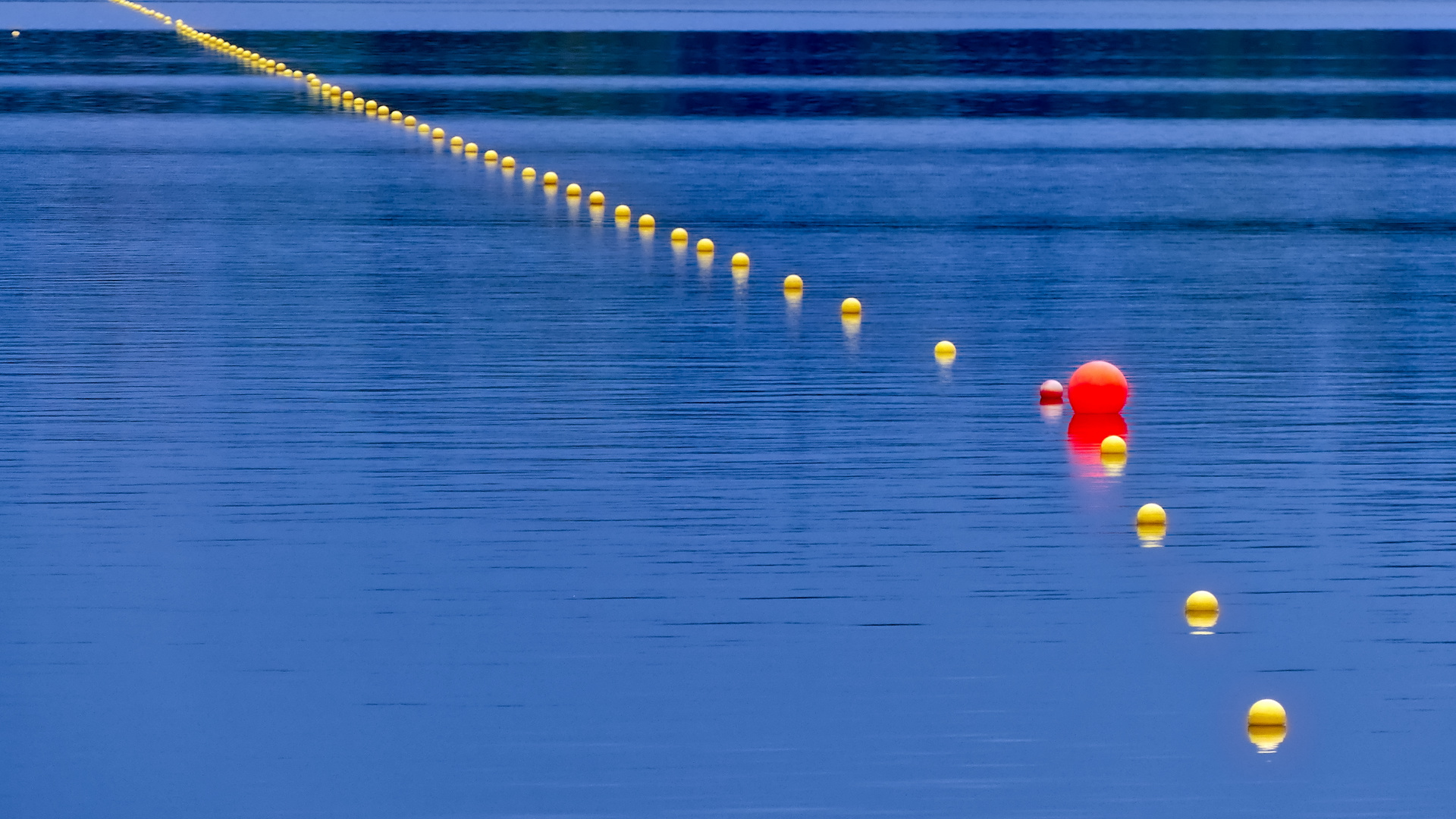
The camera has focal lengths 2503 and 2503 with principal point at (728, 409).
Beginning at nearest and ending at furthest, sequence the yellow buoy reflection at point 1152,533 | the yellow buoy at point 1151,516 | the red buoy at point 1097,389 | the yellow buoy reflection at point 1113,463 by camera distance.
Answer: the yellow buoy reflection at point 1152,533 → the yellow buoy at point 1151,516 → the yellow buoy reflection at point 1113,463 → the red buoy at point 1097,389

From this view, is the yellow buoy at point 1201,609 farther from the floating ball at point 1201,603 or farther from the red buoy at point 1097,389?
the red buoy at point 1097,389

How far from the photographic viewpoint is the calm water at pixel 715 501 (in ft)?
18.6

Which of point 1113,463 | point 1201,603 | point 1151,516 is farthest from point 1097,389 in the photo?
point 1201,603

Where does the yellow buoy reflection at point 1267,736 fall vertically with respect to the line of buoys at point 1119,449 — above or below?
below

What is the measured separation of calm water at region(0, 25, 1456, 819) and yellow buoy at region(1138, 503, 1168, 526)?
0.46ft

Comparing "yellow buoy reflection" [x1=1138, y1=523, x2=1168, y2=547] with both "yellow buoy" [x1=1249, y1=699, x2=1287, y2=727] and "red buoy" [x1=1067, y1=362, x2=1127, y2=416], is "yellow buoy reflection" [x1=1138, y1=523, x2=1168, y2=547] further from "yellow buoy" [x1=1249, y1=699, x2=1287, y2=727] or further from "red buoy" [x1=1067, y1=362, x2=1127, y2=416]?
"red buoy" [x1=1067, y1=362, x2=1127, y2=416]

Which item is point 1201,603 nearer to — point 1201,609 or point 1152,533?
point 1201,609

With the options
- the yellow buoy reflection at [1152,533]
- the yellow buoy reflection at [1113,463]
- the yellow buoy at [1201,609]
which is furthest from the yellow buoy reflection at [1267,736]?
the yellow buoy reflection at [1113,463]

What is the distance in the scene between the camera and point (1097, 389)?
992 centimetres

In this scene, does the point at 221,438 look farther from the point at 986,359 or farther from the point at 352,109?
the point at 352,109

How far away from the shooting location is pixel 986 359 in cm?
1139

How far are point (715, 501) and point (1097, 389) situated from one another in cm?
229

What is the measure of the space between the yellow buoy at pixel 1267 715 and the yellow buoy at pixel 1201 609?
0.91m

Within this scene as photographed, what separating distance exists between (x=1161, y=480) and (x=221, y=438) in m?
3.45
